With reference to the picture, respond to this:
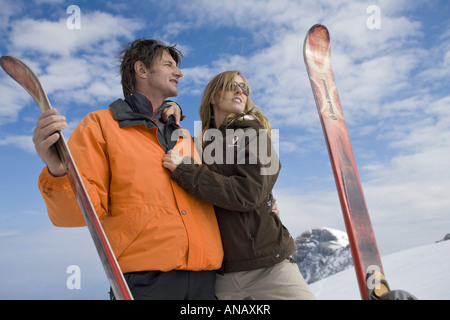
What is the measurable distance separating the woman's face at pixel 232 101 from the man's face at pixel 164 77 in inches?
12.3

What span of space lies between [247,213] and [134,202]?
2.03 ft

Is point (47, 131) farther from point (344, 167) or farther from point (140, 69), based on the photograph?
point (344, 167)

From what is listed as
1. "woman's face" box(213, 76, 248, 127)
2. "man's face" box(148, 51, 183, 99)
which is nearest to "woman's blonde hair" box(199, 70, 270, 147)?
"woman's face" box(213, 76, 248, 127)

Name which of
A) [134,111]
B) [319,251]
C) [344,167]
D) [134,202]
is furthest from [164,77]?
[319,251]

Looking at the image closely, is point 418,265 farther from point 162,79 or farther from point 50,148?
point 50,148

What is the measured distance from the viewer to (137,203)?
1.84 metres

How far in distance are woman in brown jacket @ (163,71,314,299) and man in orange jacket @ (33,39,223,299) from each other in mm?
81

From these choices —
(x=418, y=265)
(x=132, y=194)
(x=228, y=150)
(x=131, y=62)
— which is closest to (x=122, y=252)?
(x=132, y=194)

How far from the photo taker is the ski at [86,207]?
5.10 feet

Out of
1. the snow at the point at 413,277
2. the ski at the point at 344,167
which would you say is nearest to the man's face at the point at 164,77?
the ski at the point at 344,167

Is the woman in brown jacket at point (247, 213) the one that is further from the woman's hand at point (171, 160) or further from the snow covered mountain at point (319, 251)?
the snow covered mountain at point (319, 251)

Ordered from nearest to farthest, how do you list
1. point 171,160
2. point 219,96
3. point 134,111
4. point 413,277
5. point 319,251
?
point 171,160
point 134,111
point 219,96
point 413,277
point 319,251
